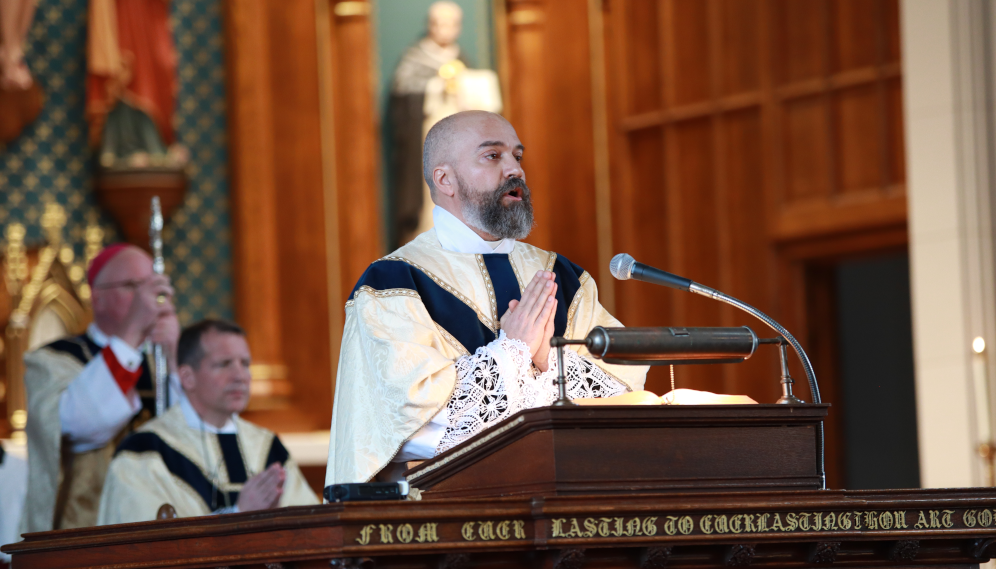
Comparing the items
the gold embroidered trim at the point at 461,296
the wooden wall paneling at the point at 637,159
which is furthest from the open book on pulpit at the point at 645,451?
the wooden wall paneling at the point at 637,159

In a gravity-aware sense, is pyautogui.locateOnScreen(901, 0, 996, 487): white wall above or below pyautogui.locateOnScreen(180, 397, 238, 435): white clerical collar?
above

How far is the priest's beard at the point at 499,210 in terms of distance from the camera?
11.6 feet

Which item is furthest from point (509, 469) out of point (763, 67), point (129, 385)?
point (763, 67)

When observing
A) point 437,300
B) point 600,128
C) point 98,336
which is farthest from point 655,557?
point 600,128

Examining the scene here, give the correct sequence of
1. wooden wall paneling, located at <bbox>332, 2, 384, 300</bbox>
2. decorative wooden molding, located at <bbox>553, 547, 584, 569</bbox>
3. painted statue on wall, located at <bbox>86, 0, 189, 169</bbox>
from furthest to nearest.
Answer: wooden wall paneling, located at <bbox>332, 2, 384, 300</bbox> → painted statue on wall, located at <bbox>86, 0, 189, 169</bbox> → decorative wooden molding, located at <bbox>553, 547, 584, 569</bbox>

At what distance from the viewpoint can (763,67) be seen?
8000 millimetres

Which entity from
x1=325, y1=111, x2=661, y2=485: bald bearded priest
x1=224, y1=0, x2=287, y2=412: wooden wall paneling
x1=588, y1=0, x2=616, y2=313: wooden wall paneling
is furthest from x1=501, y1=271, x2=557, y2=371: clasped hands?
x1=588, y1=0, x2=616, y2=313: wooden wall paneling

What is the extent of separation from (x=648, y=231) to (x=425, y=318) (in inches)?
213

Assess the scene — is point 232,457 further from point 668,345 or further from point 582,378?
point 668,345

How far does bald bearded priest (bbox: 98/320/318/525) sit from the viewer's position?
484 cm

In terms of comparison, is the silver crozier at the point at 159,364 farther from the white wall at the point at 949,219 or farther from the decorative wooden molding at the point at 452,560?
the white wall at the point at 949,219

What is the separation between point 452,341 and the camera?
132 inches

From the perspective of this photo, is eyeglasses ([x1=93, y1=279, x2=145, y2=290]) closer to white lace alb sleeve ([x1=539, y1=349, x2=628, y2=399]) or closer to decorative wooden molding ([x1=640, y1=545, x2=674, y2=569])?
white lace alb sleeve ([x1=539, y1=349, x2=628, y2=399])

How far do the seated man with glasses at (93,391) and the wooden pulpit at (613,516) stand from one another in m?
2.60
